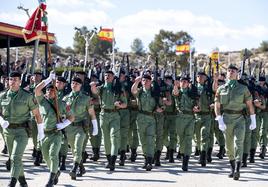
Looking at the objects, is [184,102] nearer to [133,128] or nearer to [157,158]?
[157,158]

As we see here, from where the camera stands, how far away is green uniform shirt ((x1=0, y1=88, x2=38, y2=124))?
7.54m

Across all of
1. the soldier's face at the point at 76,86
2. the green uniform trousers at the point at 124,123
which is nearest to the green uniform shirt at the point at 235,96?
the green uniform trousers at the point at 124,123

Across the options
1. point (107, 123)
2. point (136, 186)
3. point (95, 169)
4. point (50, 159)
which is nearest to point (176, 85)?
point (107, 123)

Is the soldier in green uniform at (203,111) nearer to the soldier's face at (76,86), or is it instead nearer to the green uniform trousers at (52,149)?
the soldier's face at (76,86)

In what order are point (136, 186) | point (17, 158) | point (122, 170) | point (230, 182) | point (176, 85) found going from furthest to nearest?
1. point (176, 85)
2. point (122, 170)
3. point (230, 182)
4. point (136, 186)
5. point (17, 158)

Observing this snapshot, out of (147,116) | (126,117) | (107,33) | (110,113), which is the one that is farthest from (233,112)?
(107,33)

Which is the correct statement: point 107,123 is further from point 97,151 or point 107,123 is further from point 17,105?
point 17,105

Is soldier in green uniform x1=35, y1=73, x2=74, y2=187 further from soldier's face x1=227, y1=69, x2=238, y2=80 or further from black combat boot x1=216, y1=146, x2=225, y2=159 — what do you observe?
black combat boot x1=216, y1=146, x2=225, y2=159

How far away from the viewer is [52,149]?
7.74 meters

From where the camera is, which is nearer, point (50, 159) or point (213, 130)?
point (50, 159)

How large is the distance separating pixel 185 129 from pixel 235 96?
5.89 ft


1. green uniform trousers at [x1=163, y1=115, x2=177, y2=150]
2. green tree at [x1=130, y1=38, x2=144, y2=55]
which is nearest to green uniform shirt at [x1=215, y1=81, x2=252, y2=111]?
green uniform trousers at [x1=163, y1=115, x2=177, y2=150]

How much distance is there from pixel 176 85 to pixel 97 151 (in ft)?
8.83

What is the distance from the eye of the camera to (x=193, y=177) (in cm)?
932
